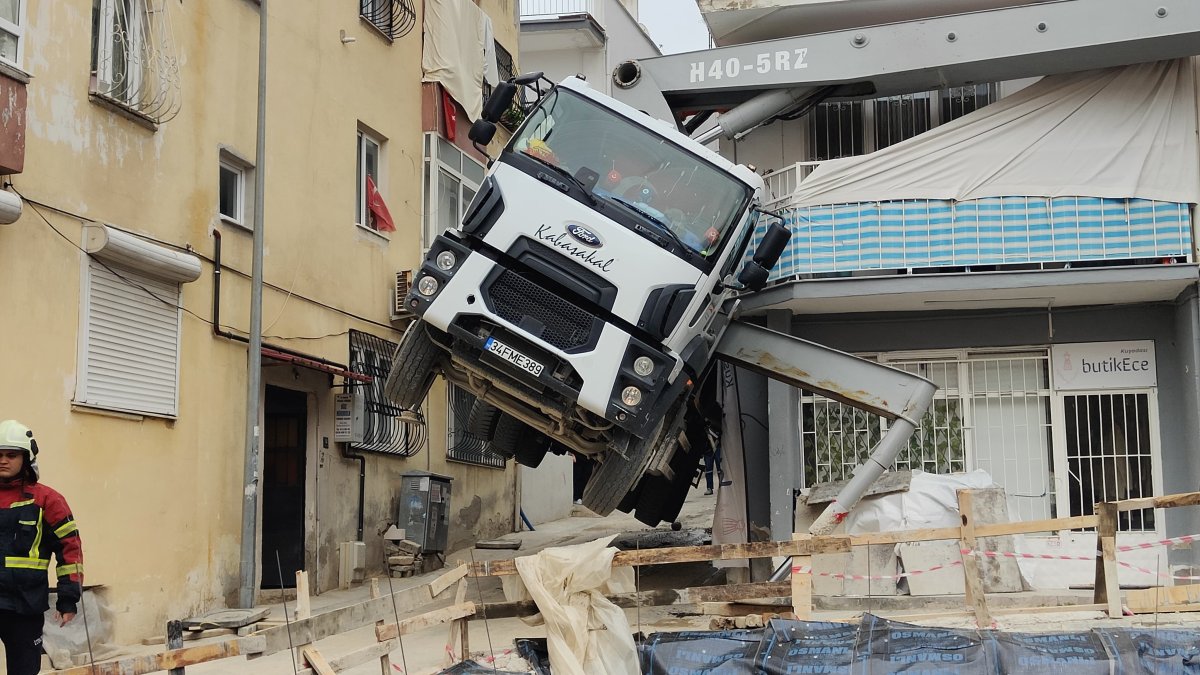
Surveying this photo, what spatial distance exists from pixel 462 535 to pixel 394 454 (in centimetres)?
256

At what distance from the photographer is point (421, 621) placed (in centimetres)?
745

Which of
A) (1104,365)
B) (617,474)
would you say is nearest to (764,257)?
(617,474)

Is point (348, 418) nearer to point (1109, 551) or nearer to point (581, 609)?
point (581, 609)

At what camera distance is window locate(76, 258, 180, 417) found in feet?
35.1

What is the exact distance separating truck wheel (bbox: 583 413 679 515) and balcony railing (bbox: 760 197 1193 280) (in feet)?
10.2

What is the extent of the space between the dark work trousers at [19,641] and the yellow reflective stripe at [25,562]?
0.78ft

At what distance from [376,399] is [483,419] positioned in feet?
11.5

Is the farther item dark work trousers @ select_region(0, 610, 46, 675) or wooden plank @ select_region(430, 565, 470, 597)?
wooden plank @ select_region(430, 565, 470, 597)

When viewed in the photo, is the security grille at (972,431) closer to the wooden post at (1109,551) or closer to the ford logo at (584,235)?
the wooden post at (1109,551)

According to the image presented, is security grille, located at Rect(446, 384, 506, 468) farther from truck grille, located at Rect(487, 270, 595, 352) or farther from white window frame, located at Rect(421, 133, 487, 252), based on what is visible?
Result: truck grille, located at Rect(487, 270, 595, 352)

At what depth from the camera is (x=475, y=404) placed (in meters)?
12.7

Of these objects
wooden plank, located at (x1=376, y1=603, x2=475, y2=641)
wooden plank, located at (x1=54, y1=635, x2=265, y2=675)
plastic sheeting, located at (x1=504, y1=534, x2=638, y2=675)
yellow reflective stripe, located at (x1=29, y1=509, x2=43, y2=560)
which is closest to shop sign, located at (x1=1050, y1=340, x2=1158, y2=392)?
plastic sheeting, located at (x1=504, y1=534, x2=638, y2=675)

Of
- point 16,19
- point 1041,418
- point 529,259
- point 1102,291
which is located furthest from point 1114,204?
point 16,19

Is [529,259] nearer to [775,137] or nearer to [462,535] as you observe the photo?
[775,137]
